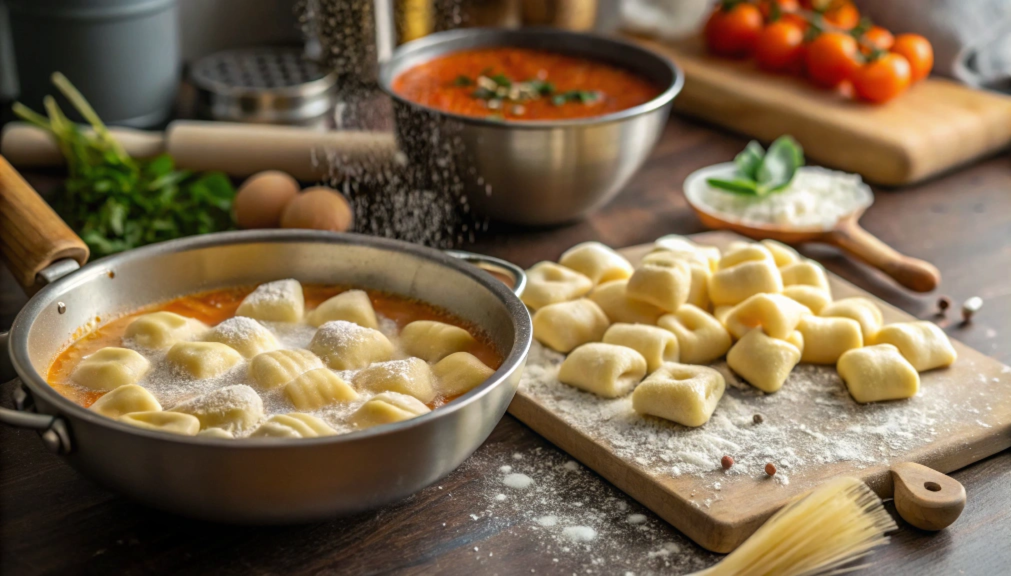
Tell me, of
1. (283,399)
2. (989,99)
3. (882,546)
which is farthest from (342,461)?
(989,99)

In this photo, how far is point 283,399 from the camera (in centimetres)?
121

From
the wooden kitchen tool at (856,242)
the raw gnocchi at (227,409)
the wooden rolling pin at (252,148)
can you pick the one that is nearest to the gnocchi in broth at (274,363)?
the raw gnocchi at (227,409)

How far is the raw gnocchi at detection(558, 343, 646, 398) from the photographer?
1.46m

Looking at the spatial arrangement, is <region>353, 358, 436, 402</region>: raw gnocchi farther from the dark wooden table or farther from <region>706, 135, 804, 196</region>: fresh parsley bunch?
<region>706, 135, 804, 196</region>: fresh parsley bunch

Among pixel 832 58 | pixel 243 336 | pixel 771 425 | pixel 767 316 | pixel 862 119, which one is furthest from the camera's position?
pixel 832 58

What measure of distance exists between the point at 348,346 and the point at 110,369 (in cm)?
29

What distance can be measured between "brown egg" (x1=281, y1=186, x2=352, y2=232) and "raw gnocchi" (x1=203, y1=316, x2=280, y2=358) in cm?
56

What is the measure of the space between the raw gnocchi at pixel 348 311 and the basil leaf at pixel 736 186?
0.96 metres

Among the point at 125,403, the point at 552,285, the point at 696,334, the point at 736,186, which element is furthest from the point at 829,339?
the point at 125,403

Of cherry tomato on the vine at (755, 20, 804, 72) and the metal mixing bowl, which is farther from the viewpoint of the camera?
cherry tomato on the vine at (755, 20, 804, 72)

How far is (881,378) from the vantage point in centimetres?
147

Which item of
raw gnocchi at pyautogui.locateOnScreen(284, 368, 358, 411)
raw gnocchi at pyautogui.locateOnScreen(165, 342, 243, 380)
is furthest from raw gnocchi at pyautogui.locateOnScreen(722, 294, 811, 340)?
raw gnocchi at pyautogui.locateOnScreen(165, 342, 243, 380)

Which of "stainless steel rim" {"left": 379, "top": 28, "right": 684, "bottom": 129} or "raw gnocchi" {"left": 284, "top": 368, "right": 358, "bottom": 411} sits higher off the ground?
"stainless steel rim" {"left": 379, "top": 28, "right": 684, "bottom": 129}

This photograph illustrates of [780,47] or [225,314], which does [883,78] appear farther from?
[225,314]
